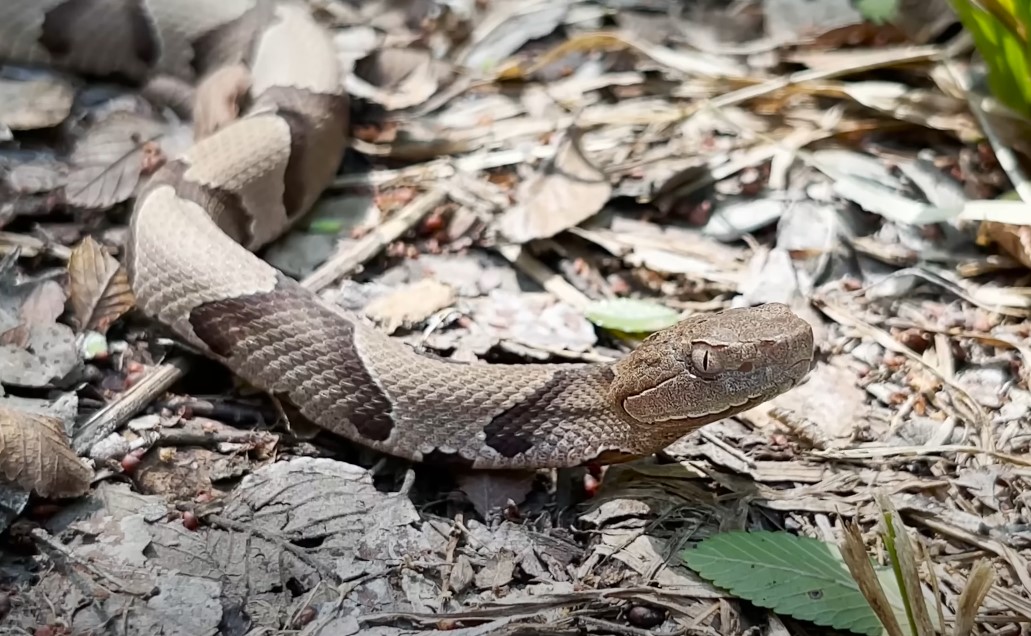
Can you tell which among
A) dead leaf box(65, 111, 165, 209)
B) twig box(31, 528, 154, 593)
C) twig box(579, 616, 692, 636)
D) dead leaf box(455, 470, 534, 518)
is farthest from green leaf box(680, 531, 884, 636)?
dead leaf box(65, 111, 165, 209)

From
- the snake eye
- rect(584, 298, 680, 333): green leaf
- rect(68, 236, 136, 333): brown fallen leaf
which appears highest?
rect(68, 236, 136, 333): brown fallen leaf

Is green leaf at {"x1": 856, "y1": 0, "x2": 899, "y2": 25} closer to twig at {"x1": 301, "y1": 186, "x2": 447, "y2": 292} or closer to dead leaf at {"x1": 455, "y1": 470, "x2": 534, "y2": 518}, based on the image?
twig at {"x1": 301, "y1": 186, "x2": 447, "y2": 292}

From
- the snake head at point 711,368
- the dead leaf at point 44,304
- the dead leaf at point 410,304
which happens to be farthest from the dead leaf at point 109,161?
the snake head at point 711,368

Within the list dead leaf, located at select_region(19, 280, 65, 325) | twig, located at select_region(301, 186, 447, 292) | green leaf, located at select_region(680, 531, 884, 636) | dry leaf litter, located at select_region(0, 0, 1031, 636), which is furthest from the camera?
twig, located at select_region(301, 186, 447, 292)

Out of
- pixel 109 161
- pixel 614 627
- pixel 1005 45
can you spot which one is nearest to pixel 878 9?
pixel 1005 45

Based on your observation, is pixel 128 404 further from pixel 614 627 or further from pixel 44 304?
pixel 614 627

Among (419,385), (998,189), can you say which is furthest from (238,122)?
(998,189)
